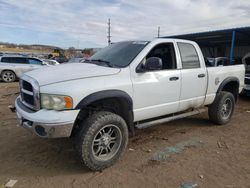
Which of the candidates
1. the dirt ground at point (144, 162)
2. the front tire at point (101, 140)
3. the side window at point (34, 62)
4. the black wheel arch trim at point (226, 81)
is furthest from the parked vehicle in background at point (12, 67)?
the front tire at point (101, 140)

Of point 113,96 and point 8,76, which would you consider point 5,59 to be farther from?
point 113,96

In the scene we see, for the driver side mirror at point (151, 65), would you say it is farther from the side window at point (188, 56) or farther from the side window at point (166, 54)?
the side window at point (188, 56)

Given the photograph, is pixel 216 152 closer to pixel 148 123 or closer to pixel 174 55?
pixel 148 123

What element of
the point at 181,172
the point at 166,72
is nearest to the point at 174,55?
the point at 166,72

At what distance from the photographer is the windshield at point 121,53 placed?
4195 mm

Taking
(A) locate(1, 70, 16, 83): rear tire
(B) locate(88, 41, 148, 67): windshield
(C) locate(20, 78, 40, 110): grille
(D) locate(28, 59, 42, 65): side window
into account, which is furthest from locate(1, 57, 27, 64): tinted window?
(C) locate(20, 78, 40, 110): grille

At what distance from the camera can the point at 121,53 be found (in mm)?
4477

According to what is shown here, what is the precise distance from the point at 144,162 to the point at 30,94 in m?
2.01

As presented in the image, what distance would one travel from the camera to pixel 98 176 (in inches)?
139

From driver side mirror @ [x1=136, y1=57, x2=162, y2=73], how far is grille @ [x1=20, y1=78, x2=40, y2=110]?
1.59 meters

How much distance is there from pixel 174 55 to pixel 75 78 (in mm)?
2182

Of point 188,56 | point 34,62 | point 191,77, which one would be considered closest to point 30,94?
point 191,77

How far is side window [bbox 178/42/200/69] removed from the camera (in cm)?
491

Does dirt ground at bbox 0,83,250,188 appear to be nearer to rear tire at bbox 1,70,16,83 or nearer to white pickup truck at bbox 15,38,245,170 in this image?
white pickup truck at bbox 15,38,245,170
